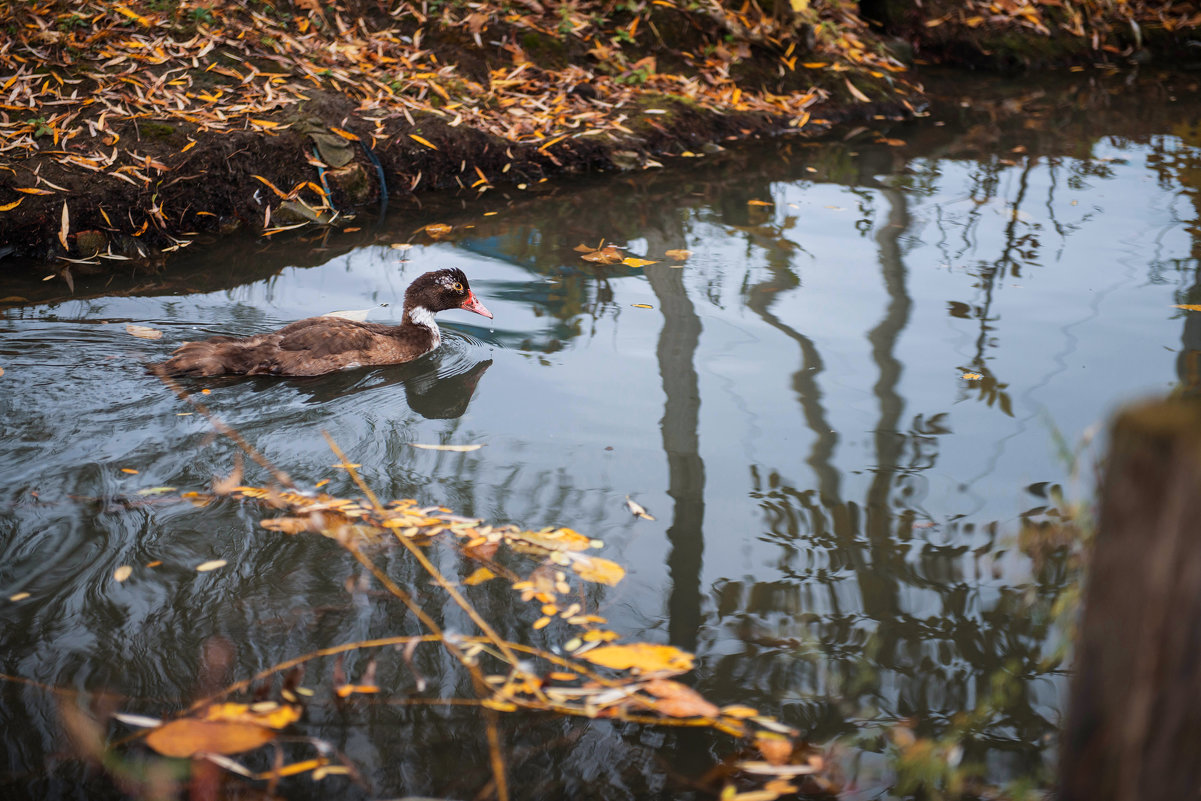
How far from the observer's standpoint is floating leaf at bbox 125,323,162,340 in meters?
5.96

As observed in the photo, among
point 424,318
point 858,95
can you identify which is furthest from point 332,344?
point 858,95

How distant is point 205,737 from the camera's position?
2.90 meters

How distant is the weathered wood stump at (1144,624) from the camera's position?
135 centimetres

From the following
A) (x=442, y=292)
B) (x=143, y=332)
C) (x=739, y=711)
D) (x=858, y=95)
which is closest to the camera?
(x=739, y=711)

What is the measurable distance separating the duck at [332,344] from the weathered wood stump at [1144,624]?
4.87 m

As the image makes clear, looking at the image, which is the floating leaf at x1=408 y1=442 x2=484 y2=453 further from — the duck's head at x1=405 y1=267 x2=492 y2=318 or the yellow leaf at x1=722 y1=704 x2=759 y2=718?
the yellow leaf at x1=722 y1=704 x2=759 y2=718

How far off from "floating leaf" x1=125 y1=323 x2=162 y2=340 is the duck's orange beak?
2013 mm

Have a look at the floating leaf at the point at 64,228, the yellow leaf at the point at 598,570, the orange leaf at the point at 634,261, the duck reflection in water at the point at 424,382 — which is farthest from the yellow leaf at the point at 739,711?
the floating leaf at the point at 64,228

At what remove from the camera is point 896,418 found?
4.96m

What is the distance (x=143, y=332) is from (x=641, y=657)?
442 cm

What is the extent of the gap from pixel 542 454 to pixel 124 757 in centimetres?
236

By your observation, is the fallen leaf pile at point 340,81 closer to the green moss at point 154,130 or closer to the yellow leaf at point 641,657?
the green moss at point 154,130

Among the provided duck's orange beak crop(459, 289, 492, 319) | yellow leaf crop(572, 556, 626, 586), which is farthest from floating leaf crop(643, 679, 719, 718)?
duck's orange beak crop(459, 289, 492, 319)

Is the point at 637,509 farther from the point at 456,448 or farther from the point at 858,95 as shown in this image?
the point at 858,95
